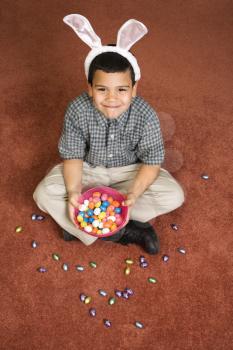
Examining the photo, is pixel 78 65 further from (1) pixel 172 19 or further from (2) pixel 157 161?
(2) pixel 157 161

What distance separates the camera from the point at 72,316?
1180 millimetres

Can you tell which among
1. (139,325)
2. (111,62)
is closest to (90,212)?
(139,325)

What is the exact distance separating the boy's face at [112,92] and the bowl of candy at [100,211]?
279 mm

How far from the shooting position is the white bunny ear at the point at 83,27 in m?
1.03

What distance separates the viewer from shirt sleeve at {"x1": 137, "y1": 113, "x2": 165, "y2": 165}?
3.89 ft

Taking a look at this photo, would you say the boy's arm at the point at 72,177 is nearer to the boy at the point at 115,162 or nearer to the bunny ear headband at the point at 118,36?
the boy at the point at 115,162

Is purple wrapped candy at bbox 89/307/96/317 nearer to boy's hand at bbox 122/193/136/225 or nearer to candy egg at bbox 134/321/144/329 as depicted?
candy egg at bbox 134/321/144/329

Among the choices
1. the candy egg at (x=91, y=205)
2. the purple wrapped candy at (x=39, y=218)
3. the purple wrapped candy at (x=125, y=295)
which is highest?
the candy egg at (x=91, y=205)

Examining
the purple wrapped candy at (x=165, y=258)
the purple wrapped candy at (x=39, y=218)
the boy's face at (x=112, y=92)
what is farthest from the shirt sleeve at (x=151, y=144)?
Answer: the purple wrapped candy at (x=39, y=218)

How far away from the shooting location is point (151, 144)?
1.22 meters

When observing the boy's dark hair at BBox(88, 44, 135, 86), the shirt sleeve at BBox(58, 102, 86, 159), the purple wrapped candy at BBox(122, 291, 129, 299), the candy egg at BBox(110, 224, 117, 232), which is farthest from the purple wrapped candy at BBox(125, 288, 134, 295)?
the boy's dark hair at BBox(88, 44, 135, 86)

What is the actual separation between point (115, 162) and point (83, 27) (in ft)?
1.50

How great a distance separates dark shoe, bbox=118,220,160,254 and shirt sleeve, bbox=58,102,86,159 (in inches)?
12.3

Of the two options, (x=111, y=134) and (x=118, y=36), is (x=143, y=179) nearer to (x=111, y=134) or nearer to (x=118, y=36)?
(x=111, y=134)
